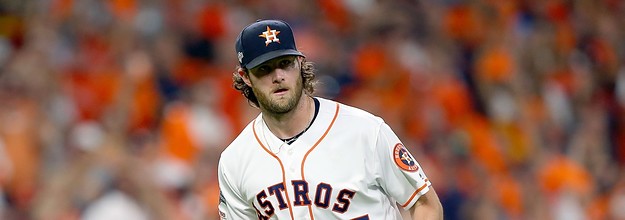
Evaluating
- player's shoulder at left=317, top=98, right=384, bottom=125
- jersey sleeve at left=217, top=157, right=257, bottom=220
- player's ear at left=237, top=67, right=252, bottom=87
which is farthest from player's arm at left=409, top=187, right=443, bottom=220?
player's ear at left=237, top=67, right=252, bottom=87

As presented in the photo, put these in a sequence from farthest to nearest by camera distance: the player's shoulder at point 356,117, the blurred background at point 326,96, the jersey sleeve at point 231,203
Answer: the blurred background at point 326,96
the jersey sleeve at point 231,203
the player's shoulder at point 356,117

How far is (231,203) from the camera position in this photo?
4.16m

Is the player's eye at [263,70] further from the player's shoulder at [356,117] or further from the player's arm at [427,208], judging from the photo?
the player's arm at [427,208]

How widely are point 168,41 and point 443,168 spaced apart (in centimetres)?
221

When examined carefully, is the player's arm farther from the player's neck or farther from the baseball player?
the player's neck

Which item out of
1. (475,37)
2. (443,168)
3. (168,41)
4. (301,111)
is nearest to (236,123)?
(168,41)

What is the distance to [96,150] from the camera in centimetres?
687

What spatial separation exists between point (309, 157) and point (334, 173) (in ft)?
0.40

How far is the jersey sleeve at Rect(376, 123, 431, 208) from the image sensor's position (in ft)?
12.8

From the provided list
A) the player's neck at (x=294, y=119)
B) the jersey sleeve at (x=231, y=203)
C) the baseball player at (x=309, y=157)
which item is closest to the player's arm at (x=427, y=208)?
the baseball player at (x=309, y=157)

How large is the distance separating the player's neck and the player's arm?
0.50 meters

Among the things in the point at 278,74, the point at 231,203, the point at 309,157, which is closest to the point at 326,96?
the point at 231,203

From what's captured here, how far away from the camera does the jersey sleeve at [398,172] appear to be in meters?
3.91

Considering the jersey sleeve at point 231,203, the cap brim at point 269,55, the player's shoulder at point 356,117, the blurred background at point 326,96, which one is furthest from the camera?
the blurred background at point 326,96
